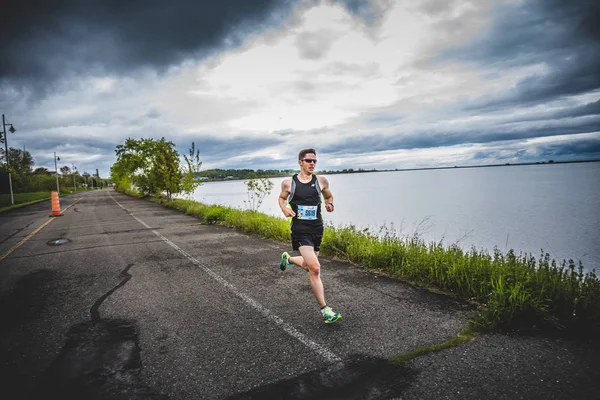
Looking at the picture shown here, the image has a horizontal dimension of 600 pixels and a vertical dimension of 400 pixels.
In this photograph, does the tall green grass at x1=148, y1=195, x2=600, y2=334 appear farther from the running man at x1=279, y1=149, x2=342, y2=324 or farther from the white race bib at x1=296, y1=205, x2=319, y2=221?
the white race bib at x1=296, y1=205, x2=319, y2=221

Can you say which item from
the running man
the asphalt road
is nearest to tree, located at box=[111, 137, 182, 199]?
the asphalt road

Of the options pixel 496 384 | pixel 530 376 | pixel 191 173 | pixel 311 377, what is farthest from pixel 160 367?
pixel 191 173

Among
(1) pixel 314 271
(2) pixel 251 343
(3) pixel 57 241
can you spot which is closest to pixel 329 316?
(1) pixel 314 271

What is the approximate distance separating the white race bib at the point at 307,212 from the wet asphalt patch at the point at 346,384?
5.60 feet

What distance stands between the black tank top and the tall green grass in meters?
2.27

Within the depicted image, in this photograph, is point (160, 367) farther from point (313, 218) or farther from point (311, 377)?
point (313, 218)

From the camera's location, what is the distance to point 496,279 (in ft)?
14.2

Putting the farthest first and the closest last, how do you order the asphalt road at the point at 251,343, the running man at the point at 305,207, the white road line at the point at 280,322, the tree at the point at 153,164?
the tree at the point at 153,164 → the running man at the point at 305,207 → the white road line at the point at 280,322 → the asphalt road at the point at 251,343

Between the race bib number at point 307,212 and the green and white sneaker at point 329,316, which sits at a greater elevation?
the race bib number at point 307,212

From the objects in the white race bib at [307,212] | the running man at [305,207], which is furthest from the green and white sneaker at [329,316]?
the white race bib at [307,212]

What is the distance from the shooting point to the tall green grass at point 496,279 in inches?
138

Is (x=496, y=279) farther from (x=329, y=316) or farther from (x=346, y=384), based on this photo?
(x=346, y=384)

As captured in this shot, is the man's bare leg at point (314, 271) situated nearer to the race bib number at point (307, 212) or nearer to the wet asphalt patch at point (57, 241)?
the race bib number at point (307, 212)

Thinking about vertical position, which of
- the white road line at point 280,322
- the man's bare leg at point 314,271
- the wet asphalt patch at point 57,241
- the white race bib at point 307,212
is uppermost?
the white race bib at point 307,212
